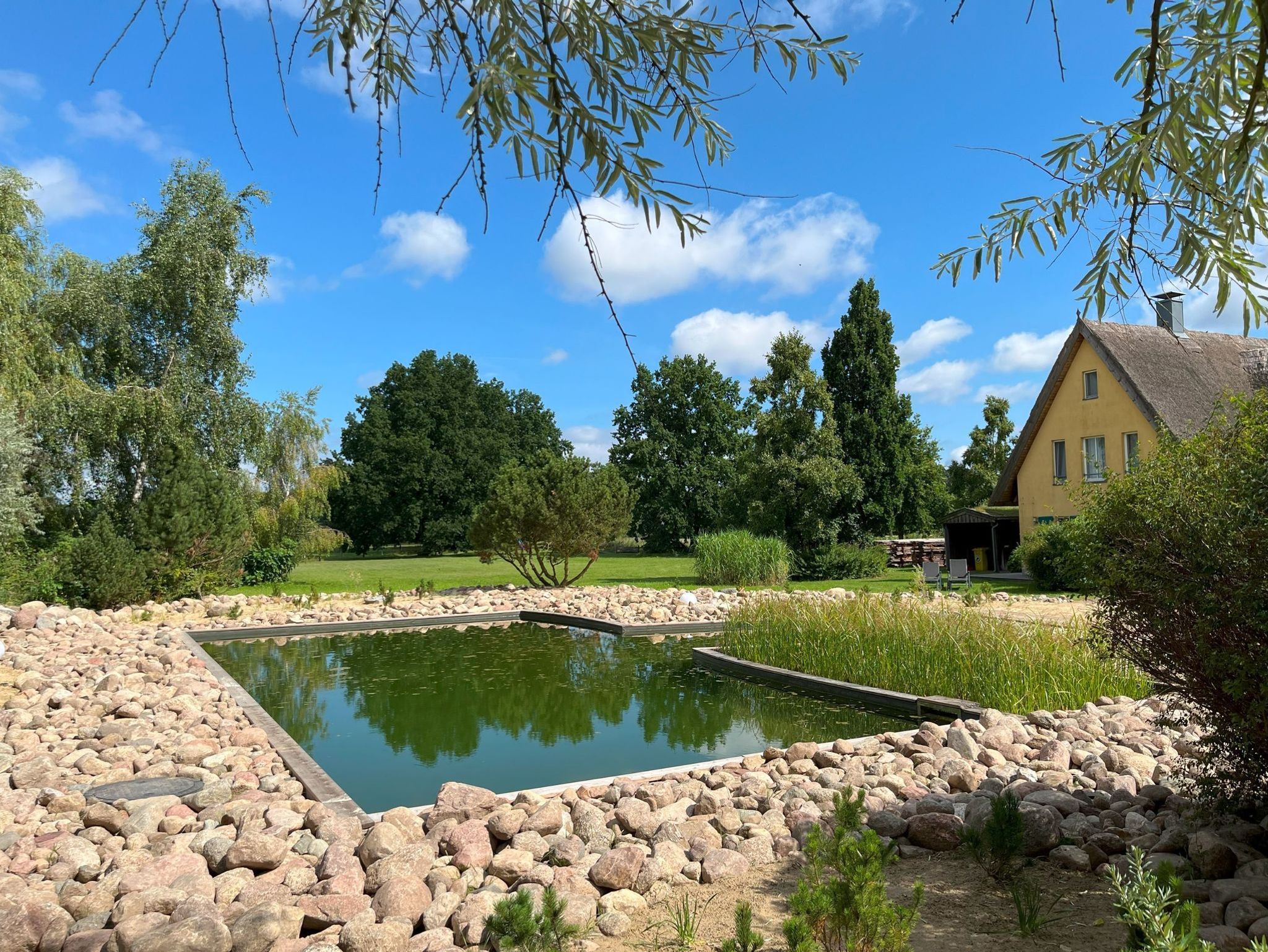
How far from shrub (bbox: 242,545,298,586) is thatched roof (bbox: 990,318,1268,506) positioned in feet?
65.2

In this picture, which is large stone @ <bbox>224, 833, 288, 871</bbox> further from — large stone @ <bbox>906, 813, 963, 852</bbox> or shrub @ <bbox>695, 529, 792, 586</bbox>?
shrub @ <bbox>695, 529, 792, 586</bbox>

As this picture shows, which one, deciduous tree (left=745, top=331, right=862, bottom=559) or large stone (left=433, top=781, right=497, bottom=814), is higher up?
deciduous tree (left=745, top=331, right=862, bottom=559)

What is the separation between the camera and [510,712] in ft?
26.9

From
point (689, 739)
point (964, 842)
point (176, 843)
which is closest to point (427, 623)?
point (689, 739)

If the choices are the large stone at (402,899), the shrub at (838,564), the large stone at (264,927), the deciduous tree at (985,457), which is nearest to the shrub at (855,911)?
the large stone at (402,899)

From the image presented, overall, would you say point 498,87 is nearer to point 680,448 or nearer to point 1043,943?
point 1043,943

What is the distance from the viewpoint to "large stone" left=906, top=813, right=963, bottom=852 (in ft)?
12.5

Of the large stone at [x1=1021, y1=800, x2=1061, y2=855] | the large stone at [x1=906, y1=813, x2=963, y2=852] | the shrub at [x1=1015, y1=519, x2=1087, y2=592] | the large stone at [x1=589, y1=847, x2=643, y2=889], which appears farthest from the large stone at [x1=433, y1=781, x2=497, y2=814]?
the shrub at [x1=1015, y1=519, x2=1087, y2=592]

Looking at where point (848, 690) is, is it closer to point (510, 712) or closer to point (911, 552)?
point (510, 712)

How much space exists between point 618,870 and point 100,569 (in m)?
13.6

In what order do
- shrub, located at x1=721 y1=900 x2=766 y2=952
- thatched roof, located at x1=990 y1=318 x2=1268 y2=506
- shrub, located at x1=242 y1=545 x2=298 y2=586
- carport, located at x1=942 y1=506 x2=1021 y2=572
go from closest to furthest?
shrub, located at x1=721 y1=900 x2=766 y2=952
thatched roof, located at x1=990 y1=318 x2=1268 y2=506
shrub, located at x1=242 y1=545 x2=298 y2=586
carport, located at x1=942 y1=506 x2=1021 y2=572

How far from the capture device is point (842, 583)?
20.3 m

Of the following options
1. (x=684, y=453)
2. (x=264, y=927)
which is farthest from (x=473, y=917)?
(x=684, y=453)

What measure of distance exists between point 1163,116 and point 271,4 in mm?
3298
